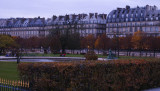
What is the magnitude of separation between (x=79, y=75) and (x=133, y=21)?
248 feet

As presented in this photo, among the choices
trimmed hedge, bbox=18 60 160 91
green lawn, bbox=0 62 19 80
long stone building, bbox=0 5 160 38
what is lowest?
green lawn, bbox=0 62 19 80

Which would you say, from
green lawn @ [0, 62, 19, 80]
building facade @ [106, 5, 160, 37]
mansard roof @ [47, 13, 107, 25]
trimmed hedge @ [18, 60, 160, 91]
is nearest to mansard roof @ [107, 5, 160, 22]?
building facade @ [106, 5, 160, 37]

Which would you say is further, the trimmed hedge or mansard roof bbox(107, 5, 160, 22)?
mansard roof bbox(107, 5, 160, 22)

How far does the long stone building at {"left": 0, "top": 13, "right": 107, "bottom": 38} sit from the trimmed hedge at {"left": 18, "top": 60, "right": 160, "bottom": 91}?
64575mm

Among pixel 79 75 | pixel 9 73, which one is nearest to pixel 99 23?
pixel 9 73

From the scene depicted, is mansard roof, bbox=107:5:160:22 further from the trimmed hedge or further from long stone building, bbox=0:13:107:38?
the trimmed hedge

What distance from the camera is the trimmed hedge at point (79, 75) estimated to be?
12508mm

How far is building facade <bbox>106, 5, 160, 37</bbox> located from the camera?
82750 mm

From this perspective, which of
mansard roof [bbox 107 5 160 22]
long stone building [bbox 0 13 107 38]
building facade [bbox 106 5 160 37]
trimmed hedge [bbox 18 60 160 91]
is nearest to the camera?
trimmed hedge [bbox 18 60 160 91]

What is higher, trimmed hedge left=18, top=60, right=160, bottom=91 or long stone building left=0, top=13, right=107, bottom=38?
long stone building left=0, top=13, right=107, bottom=38

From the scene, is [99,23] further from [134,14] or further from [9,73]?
[9,73]

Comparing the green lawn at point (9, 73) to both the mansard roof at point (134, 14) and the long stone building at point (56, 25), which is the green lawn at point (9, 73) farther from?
the mansard roof at point (134, 14)

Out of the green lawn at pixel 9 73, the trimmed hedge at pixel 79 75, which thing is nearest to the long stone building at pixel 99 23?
the green lawn at pixel 9 73

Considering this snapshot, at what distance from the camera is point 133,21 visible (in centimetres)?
8594
